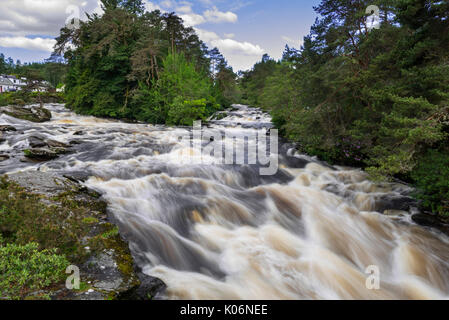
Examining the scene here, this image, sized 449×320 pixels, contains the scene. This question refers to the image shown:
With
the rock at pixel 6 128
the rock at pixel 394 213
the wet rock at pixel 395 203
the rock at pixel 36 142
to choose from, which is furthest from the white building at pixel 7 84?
the rock at pixel 394 213

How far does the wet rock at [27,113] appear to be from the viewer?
15809 millimetres

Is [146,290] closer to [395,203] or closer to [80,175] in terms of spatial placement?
[80,175]

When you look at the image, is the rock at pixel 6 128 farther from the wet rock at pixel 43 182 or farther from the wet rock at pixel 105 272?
the wet rock at pixel 105 272

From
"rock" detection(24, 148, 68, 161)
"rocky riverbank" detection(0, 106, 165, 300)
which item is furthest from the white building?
Answer: "rocky riverbank" detection(0, 106, 165, 300)

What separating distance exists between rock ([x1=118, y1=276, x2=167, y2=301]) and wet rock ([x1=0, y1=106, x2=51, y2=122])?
17.9m

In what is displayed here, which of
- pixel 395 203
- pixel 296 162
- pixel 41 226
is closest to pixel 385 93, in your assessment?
pixel 395 203

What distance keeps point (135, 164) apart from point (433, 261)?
28.7 feet

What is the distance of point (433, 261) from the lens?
15.9 ft

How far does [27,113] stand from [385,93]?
2059 cm

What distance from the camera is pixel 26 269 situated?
2607 millimetres

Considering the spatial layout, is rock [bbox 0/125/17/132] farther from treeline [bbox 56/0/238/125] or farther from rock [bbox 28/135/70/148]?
treeline [bbox 56/0/238/125]

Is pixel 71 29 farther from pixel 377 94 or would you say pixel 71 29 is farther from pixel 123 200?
pixel 377 94

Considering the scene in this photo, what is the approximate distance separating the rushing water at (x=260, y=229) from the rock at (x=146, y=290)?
0.20m
